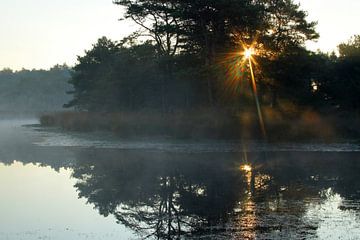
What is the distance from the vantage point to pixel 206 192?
16.4 m

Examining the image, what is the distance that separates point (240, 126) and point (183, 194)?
2000cm

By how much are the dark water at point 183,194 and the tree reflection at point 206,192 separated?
0.03 metres

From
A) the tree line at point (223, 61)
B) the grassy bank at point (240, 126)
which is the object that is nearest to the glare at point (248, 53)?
the tree line at point (223, 61)

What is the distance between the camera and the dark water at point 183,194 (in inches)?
456

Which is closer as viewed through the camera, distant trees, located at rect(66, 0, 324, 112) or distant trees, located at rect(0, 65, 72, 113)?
distant trees, located at rect(66, 0, 324, 112)

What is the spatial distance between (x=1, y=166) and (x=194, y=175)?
10.4 m

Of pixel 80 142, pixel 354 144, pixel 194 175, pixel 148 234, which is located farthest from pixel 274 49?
pixel 148 234

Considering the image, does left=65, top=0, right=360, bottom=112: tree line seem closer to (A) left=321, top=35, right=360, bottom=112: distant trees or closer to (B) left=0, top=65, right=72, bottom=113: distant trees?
(A) left=321, top=35, right=360, bottom=112: distant trees

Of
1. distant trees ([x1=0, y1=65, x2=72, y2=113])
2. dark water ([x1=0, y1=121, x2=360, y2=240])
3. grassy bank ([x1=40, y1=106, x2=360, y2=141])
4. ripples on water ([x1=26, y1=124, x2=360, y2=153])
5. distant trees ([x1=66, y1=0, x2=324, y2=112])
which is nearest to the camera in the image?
dark water ([x1=0, y1=121, x2=360, y2=240])

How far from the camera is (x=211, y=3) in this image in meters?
37.6

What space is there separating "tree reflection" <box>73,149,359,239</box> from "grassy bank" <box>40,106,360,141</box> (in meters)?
8.69

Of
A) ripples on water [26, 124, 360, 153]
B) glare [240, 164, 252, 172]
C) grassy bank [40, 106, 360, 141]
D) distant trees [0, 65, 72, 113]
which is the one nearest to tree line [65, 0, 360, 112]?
grassy bank [40, 106, 360, 141]

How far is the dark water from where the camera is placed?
11594 mm

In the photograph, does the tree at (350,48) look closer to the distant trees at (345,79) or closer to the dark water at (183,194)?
the distant trees at (345,79)
